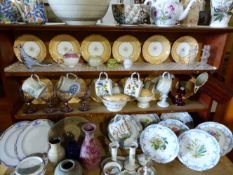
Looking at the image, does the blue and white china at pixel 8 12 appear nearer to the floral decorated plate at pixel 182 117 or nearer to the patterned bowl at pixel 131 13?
the patterned bowl at pixel 131 13

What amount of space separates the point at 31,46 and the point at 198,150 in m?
1.08

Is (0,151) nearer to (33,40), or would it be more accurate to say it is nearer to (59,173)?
(59,173)

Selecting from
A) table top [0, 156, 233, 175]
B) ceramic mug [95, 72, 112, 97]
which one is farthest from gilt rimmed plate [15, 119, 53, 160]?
ceramic mug [95, 72, 112, 97]

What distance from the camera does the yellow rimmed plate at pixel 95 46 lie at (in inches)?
42.2

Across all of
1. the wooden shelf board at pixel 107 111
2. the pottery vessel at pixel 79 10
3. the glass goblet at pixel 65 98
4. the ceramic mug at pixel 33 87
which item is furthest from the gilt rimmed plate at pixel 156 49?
the ceramic mug at pixel 33 87

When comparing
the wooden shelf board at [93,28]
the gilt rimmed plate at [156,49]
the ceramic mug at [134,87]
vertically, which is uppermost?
the wooden shelf board at [93,28]

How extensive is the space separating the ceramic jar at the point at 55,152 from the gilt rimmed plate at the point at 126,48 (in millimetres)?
565

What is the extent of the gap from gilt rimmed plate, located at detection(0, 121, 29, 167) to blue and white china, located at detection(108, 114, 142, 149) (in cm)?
48

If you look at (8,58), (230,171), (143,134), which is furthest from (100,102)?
(230,171)

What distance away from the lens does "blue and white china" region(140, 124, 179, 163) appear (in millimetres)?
1049

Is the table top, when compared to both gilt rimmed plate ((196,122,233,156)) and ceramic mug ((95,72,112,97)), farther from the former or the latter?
ceramic mug ((95,72,112,97))

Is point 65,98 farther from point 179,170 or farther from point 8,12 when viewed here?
point 179,170

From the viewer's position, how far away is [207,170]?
1.02 metres

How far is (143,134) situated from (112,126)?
20 cm
